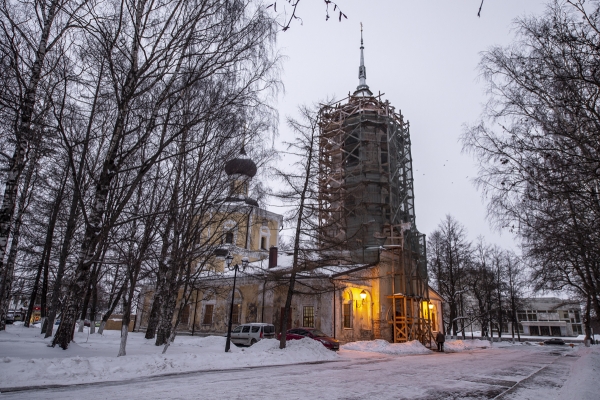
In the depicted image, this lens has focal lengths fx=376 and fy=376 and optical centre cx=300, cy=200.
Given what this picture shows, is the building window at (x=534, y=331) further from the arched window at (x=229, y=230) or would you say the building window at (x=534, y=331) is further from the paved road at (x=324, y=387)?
the paved road at (x=324, y=387)

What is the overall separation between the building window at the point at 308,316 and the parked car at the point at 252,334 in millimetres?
3747

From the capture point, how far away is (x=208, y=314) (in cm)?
3338

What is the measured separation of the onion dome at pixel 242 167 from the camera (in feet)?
Result: 55.9

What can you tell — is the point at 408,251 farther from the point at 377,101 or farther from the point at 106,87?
the point at 106,87

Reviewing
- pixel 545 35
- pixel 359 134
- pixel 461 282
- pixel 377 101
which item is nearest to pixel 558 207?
pixel 545 35

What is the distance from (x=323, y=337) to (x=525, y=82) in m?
16.2

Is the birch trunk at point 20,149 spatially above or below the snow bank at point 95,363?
above

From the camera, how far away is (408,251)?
30797 millimetres

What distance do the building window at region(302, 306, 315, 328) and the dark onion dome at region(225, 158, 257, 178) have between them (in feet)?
41.2

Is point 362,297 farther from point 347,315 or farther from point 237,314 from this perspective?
point 237,314

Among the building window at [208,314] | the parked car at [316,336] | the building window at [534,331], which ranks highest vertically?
the building window at [208,314]

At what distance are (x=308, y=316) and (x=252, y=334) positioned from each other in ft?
16.6

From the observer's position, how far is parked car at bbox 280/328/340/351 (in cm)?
2055

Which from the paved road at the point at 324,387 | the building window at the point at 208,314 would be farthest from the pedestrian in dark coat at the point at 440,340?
the building window at the point at 208,314
